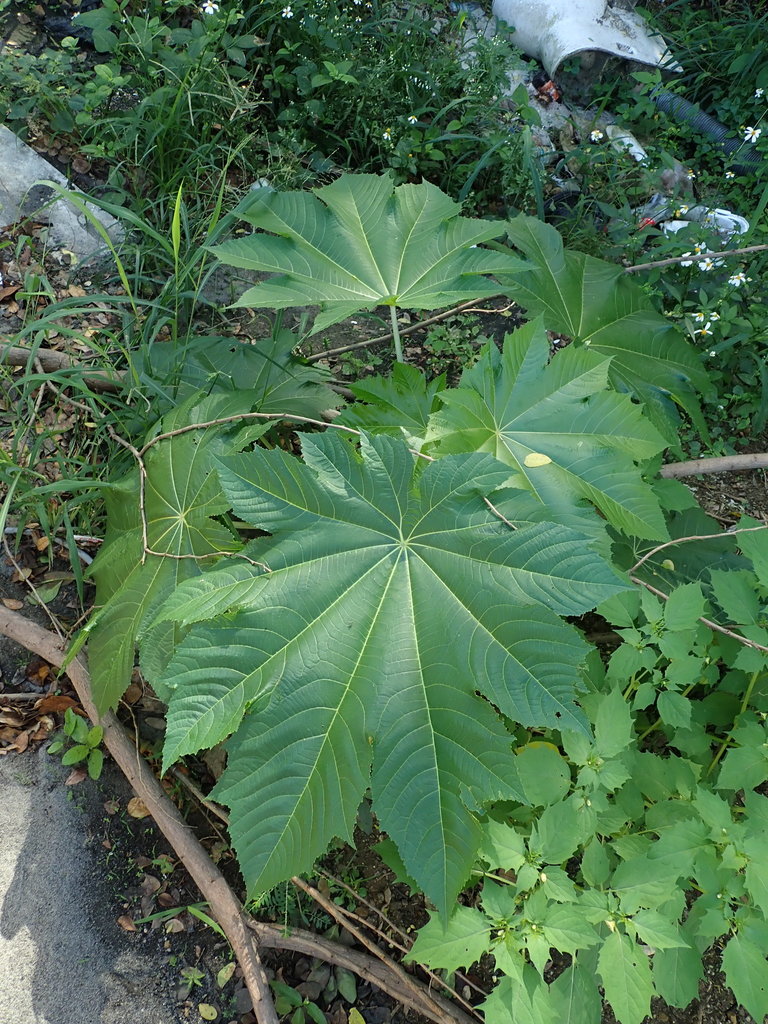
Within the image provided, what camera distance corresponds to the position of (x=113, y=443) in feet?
8.39

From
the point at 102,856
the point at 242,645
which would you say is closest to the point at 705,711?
the point at 242,645

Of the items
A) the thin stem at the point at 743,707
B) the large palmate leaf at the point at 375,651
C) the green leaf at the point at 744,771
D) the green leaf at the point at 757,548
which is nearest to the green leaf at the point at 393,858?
the large palmate leaf at the point at 375,651

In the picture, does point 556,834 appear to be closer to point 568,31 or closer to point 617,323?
point 617,323

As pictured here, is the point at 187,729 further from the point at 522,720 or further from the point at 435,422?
the point at 435,422

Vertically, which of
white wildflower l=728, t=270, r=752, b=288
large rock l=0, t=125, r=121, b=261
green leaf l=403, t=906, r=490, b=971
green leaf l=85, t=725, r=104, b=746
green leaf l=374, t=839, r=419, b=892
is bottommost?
green leaf l=85, t=725, r=104, b=746

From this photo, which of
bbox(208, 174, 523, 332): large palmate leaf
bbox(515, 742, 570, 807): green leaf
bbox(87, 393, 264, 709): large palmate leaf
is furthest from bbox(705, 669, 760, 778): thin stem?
bbox(87, 393, 264, 709): large palmate leaf

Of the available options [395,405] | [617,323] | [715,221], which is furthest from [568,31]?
[395,405]

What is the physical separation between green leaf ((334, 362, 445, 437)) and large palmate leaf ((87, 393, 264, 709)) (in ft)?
0.99

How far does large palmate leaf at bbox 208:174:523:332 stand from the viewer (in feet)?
6.55

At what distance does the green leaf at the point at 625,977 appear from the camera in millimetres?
1591

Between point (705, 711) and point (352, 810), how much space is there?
1.26m

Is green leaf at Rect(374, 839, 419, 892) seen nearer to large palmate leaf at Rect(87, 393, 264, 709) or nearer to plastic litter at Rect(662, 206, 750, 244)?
large palmate leaf at Rect(87, 393, 264, 709)

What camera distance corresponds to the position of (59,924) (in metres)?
2.04

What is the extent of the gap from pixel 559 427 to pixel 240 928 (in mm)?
1559
